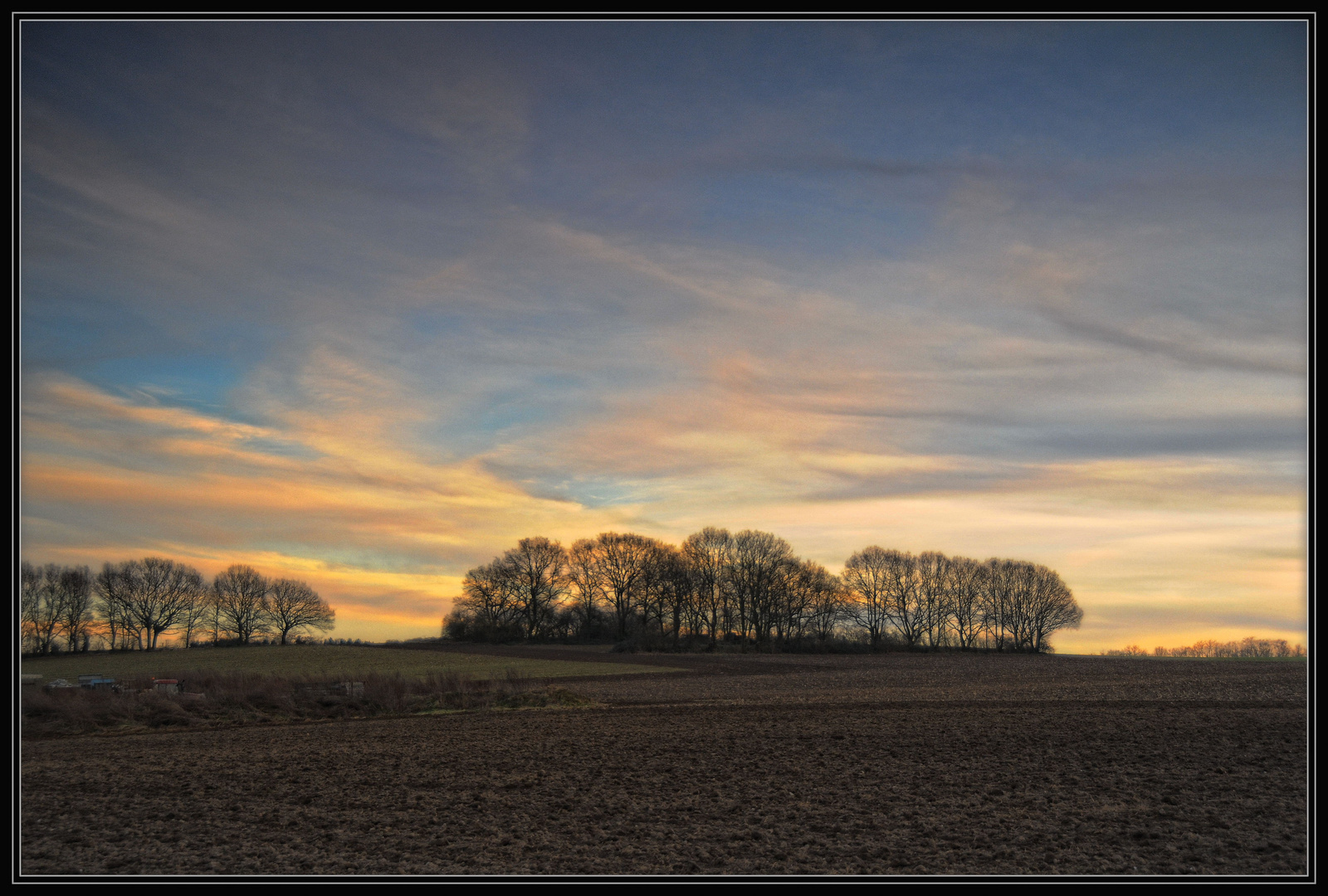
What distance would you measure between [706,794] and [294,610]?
10153cm

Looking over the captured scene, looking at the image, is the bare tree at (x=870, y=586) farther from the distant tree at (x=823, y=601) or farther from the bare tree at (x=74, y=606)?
the bare tree at (x=74, y=606)

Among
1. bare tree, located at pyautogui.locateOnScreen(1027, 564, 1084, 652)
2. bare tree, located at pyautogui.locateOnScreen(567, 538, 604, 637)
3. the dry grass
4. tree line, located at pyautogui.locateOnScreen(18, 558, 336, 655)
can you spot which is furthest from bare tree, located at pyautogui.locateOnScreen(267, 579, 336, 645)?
bare tree, located at pyautogui.locateOnScreen(1027, 564, 1084, 652)

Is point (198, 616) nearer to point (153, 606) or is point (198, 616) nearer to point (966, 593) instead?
point (153, 606)

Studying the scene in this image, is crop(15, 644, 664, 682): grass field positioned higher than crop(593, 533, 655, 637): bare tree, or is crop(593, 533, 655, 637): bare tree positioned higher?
crop(593, 533, 655, 637): bare tree

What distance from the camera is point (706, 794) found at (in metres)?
16.4

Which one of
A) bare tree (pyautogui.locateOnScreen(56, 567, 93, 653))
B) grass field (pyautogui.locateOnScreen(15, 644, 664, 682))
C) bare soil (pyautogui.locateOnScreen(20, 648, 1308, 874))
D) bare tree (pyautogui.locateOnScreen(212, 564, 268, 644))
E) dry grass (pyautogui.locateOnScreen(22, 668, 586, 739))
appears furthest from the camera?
bare tree (pyautogui.locateOnScreen(212, 564, 268, 644))

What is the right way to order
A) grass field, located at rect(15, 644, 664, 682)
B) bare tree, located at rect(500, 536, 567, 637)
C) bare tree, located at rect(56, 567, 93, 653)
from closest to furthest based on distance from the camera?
grass field, located at rect(15, 644, 664, 682), bare tree, located at rect(56, 567, 93, 653), bare tree, located at rect(500, 536, 567, 637)

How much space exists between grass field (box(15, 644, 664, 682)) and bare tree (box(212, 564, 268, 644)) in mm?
11157

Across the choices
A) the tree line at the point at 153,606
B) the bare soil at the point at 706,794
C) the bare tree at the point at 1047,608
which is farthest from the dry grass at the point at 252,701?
the bare tree at the point at 1047,608

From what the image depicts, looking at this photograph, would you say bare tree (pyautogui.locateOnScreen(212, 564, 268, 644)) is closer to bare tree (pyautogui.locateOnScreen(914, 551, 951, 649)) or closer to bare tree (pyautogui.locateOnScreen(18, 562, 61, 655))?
bare tree (pyautogui.locateOnScreen(18, 562, 61, 655))

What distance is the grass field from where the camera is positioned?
2344 inches

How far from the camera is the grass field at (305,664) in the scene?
2344 inches
